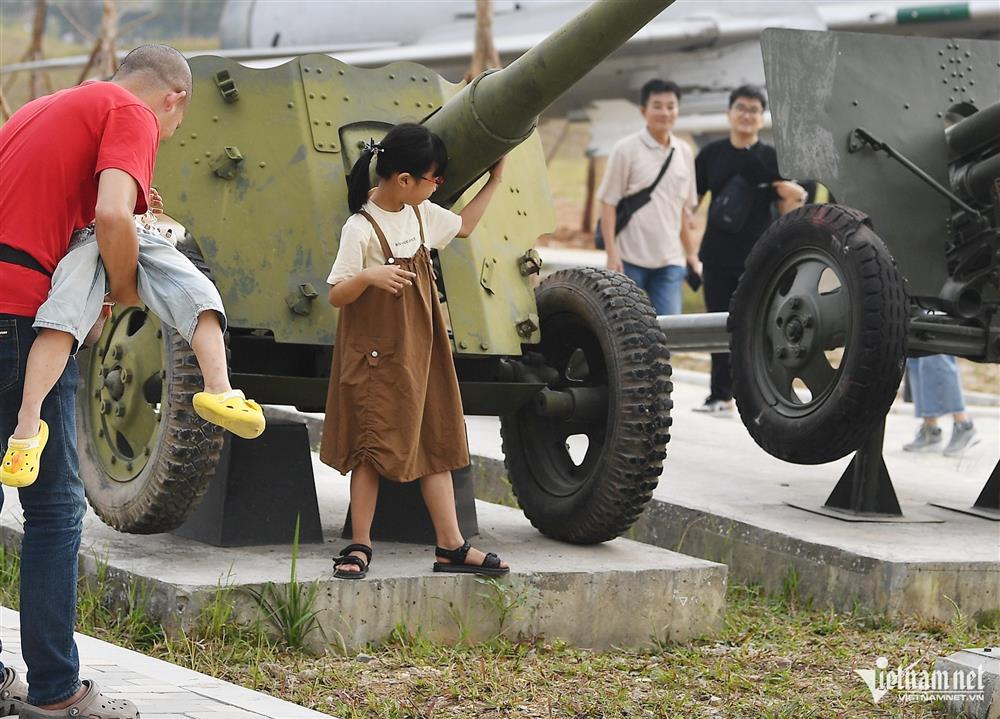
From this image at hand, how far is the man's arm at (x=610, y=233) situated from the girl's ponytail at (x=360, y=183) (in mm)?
4348

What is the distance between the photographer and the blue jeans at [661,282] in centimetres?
991

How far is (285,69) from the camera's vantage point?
595 centimetres

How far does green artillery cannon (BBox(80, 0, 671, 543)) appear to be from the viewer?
→ 548 cm

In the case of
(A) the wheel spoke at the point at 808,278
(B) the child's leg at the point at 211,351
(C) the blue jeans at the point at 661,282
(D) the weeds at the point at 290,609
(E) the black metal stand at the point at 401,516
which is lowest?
(D) the weeds at the point at 290,609

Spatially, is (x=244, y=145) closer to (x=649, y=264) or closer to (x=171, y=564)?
(x=171, y=564)

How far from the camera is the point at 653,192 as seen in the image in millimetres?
9820

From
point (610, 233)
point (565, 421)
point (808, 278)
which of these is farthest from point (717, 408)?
point (565, 421)

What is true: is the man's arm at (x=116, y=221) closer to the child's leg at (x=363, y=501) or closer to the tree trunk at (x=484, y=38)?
the child's leg at (x=363, y=501)

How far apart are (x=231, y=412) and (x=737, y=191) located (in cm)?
647

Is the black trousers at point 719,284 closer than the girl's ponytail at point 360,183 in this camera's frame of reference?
No

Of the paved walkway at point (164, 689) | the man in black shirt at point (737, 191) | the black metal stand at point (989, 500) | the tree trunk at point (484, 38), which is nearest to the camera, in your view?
the paved walkway at point (164, 689)

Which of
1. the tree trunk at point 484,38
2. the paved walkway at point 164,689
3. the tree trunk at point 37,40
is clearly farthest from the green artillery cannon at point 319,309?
the tree trunk at point 37,40

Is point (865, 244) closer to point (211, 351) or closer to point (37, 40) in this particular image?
point (211, 351)

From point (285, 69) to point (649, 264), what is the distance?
4.17 metres
